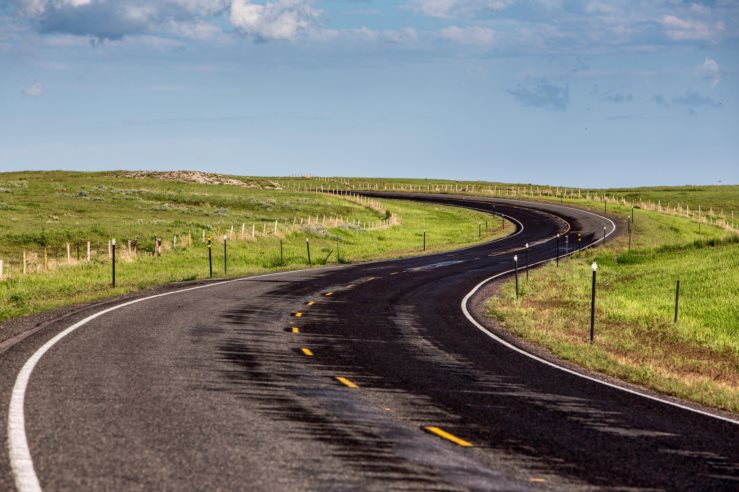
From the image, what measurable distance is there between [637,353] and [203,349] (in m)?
10.2

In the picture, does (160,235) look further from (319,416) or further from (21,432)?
(21,432)

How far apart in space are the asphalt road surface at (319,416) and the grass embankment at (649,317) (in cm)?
148

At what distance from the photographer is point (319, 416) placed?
1060cm

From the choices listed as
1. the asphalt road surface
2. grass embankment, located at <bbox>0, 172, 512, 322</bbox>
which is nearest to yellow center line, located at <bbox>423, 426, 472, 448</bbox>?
the asphalt road surface

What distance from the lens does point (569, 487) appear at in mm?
7984

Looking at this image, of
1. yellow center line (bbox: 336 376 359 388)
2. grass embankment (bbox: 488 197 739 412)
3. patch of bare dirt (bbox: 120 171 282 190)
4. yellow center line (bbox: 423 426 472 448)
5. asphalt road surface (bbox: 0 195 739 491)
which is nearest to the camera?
asphalt road surface (bbox: 0 195 739 491)

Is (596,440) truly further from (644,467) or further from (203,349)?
(203,349)

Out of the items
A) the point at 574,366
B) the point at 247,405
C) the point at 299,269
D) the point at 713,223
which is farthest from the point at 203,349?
the point at 713,223

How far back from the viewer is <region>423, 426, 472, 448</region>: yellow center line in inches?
373

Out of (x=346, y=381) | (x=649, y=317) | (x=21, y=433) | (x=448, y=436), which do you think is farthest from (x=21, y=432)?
(x=649, y=317)

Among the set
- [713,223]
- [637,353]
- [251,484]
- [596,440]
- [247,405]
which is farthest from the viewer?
[713,223]

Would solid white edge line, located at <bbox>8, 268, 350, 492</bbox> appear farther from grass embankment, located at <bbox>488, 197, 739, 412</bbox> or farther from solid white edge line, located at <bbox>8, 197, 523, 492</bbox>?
grass embankment, located at <bbox>488, 197, 739, 412</bbox>

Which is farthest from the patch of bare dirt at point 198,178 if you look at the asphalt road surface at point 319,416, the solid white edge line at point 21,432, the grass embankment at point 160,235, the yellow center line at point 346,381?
the yellow center line at point 346,381

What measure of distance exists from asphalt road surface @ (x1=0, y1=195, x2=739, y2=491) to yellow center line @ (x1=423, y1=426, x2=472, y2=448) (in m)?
0.03
